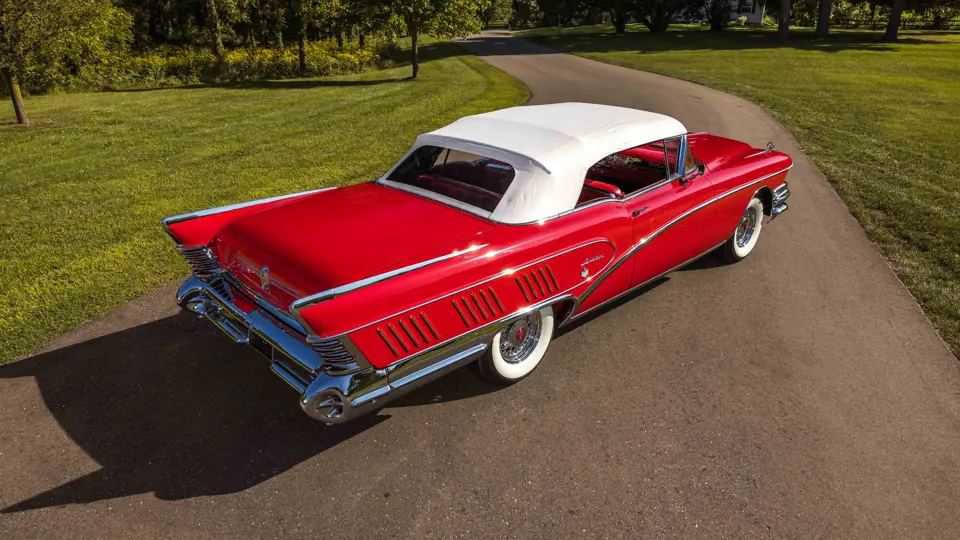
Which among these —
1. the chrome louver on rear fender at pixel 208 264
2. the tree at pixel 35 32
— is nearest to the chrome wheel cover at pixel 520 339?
the chrome louver on rear fender at pixel 208 264

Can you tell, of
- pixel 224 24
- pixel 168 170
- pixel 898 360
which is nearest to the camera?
pixel 898 360

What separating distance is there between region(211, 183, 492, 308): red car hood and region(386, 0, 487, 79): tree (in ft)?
50.9

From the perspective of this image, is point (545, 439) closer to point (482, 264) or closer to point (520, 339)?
Answer: point (520, 339)

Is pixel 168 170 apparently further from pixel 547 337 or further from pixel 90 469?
pixel 547 337

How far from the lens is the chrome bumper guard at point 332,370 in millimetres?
2988

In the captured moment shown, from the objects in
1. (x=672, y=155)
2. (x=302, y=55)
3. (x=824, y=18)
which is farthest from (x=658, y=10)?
(x=672, y=155)

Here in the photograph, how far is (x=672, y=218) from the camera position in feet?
15.0

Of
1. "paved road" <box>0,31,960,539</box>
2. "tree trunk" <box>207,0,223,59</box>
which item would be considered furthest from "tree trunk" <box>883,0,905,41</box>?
"paved road" <box>0,31,960,539</box>

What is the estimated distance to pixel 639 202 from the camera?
4371mm

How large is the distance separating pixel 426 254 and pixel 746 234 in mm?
4107

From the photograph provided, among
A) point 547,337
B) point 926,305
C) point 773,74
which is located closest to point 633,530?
point 547,337

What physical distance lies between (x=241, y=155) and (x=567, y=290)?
Result: 8291 mm

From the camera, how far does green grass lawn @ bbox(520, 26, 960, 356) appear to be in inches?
A: 248

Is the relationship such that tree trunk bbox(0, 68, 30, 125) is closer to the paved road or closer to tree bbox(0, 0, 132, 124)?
tree bbox(0, 0, 132, 124)
